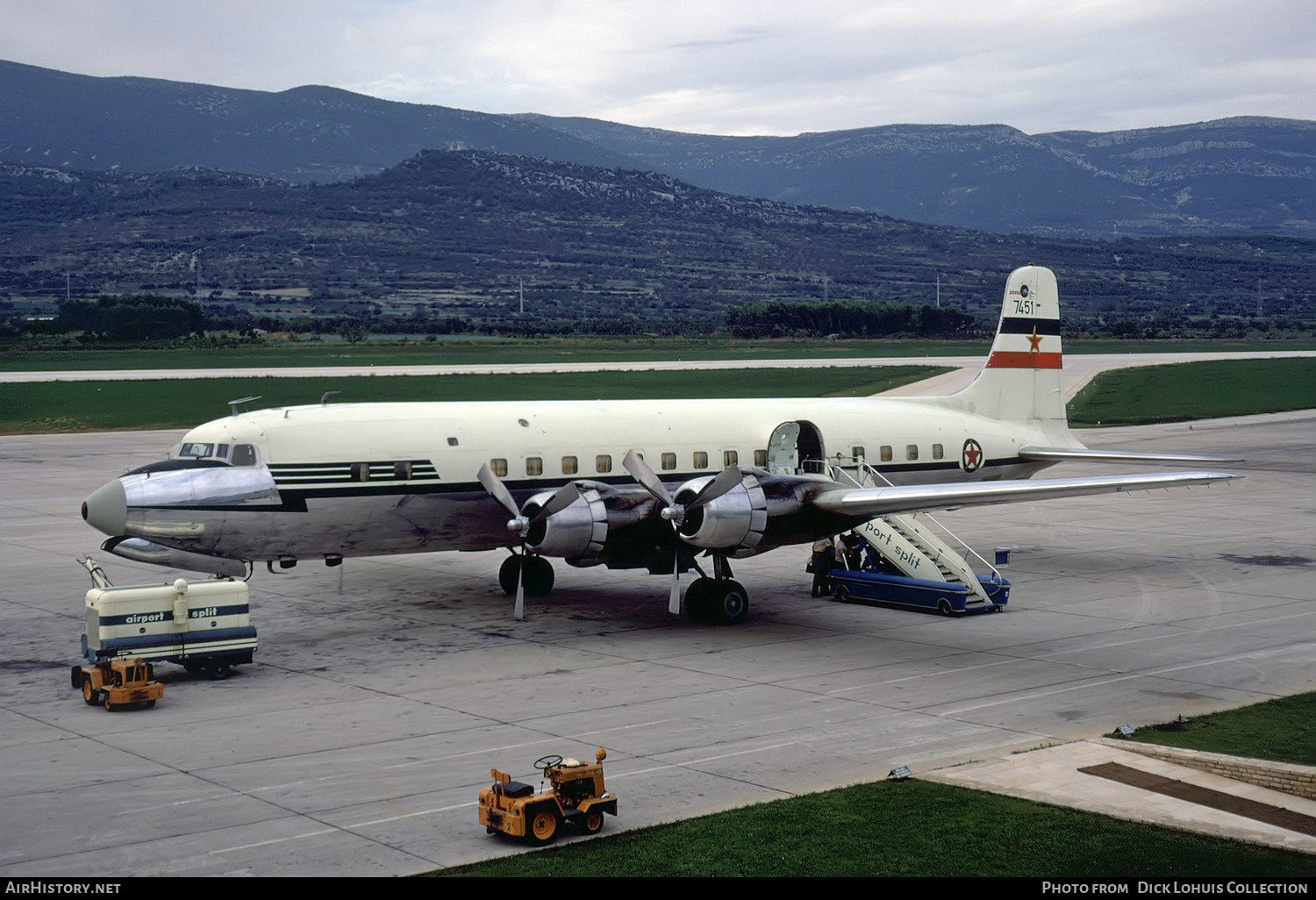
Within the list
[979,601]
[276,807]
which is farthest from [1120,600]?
[276,807]

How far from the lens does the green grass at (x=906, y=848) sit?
42.2ft

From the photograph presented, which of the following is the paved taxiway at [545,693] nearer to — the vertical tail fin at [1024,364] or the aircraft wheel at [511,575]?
the aircraft wheel at [511,575]

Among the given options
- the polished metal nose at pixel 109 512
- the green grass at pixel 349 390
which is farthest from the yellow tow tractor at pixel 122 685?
the green grass at pixel 349 390

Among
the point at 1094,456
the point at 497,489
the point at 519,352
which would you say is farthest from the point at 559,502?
the point at 519,352

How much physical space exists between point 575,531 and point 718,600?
337 centimetres

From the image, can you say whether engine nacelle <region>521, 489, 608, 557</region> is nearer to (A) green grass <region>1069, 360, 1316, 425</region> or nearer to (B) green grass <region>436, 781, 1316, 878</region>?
(B) green grass <region>436, 781, 1316, 878</region>

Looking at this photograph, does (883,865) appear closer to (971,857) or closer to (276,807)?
(971,857)

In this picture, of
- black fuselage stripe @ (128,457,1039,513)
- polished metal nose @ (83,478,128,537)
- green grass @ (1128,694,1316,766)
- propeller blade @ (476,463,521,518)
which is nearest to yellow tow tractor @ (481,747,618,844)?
green grass @ (1128,694,1316,766)

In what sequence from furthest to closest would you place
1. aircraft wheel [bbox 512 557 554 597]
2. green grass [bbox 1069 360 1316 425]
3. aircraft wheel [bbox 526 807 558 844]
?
green grass [bbox 1069 360 1316 425]
aircraft wheel [bbox 512 557 554 597]
aircraft wheel [bbox 526 807 558 844]

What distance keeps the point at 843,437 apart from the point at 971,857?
16894 mm

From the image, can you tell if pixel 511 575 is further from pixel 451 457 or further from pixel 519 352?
pixel 519 352

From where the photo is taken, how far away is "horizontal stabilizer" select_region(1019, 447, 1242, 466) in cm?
3103

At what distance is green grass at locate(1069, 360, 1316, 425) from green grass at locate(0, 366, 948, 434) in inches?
518

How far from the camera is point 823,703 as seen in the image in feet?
63.8
